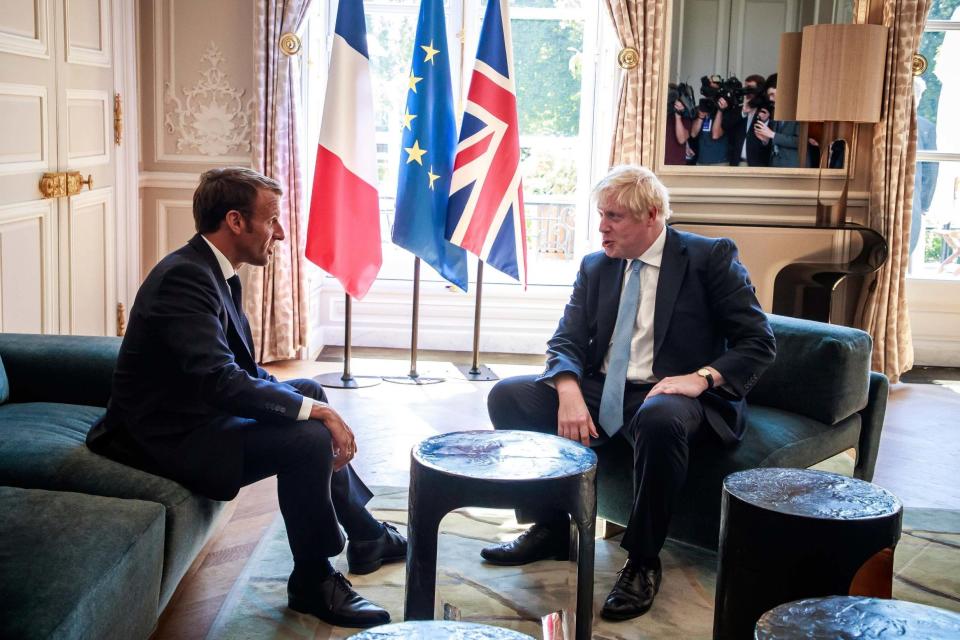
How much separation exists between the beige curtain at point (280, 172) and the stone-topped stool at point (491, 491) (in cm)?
292

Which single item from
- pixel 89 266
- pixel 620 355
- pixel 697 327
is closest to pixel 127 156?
pixel 89 266

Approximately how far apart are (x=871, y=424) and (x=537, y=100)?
3.12 meters

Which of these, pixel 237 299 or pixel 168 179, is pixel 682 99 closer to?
pixel 168 179

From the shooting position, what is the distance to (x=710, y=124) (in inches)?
215

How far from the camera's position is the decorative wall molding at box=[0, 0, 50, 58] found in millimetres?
3631

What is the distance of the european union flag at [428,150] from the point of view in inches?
189

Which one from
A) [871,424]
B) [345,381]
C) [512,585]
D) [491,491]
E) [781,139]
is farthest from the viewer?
[781,139]

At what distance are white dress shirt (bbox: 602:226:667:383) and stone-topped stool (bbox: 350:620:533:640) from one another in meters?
1.47

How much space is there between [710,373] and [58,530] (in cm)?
167

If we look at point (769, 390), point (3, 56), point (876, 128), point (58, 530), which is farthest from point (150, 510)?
point (876, 128)

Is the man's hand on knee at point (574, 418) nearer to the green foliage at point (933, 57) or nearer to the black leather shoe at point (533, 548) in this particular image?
the black leather shoe at point (533, 548)

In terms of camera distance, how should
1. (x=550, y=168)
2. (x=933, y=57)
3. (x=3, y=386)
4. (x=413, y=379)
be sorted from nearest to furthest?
(x=3, y=386) → (x=413, y=379) → (x=933, y=57) → (x=550, y=168)

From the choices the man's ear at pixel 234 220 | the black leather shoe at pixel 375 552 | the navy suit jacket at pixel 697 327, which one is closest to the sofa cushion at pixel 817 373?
the navy suit jacket at pixel 697 327

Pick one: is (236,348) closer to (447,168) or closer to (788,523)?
(788,523)
